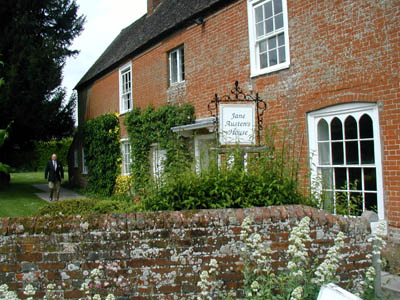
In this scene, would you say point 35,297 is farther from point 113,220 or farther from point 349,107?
point 349,107

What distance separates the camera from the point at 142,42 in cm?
1515

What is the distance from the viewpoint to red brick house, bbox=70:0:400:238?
6.67 m

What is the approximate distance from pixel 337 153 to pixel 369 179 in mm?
874

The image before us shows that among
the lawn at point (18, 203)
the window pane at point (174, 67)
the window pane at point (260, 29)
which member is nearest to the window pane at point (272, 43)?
the window pane at point (260, 29)

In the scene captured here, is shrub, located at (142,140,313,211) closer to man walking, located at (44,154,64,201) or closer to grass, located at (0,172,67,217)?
grass, located at (0,172,67,217)

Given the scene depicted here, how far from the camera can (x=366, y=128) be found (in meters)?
7.10

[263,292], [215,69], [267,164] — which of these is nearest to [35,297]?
[263,292]

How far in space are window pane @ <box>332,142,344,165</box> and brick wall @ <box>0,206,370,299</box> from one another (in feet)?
13.8

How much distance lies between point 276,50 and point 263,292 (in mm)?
7130

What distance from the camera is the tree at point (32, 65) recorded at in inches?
662

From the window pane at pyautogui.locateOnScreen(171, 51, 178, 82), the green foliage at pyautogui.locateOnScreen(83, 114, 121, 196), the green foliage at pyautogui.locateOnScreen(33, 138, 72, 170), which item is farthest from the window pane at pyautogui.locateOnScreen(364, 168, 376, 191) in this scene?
the green foliage at pyautogui.locateOnScreen(33, 138, 72, 170)

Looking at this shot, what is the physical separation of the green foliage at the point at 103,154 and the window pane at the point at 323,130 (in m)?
11.2

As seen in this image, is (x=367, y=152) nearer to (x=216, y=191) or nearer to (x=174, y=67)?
(x=216, y=191)

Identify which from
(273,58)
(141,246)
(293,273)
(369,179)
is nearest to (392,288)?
(293,273)
